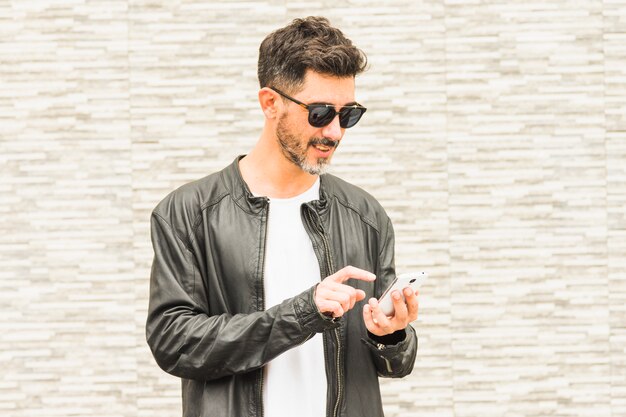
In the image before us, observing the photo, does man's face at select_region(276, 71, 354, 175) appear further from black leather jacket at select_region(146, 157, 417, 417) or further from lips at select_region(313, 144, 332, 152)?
black leather jacket at select_region(146, 157, 417, 417)

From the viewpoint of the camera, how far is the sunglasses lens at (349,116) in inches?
107

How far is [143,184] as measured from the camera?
4734 mm

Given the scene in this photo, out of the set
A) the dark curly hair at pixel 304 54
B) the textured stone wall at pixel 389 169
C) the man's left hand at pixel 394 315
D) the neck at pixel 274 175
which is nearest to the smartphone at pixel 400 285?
A: the man's left hand at pixel 394 315

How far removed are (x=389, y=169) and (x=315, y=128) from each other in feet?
6.81

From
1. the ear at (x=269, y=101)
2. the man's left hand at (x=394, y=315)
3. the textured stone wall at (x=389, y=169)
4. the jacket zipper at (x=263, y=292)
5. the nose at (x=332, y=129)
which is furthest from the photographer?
the textured stone wall at (x=389, y=169)

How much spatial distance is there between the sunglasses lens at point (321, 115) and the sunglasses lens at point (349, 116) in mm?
31

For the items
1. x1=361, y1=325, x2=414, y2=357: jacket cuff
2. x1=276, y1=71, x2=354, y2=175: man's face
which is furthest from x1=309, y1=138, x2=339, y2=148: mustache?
x1=361, y1=325, x2=414, y2=357: jacket cuff

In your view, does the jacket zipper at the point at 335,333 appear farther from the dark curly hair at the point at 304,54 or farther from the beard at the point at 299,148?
the dark curly hair at the point at 304,54

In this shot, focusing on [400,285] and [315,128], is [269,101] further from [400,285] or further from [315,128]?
[400,285]

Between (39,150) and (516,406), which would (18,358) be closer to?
(39,150)

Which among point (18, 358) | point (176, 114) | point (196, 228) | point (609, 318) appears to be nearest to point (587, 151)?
point (609, 318)

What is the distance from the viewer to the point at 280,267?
8.90 ft

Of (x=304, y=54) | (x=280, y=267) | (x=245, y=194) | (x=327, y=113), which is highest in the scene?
(x=304, y=54)

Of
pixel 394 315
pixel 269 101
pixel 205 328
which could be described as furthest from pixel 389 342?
pixel 269 101
